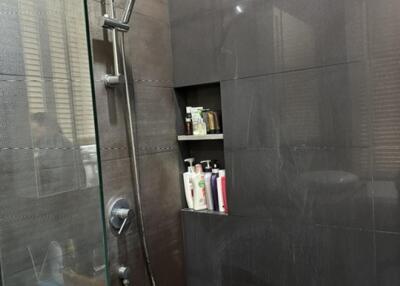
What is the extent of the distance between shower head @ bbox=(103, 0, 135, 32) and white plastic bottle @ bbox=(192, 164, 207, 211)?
85cm

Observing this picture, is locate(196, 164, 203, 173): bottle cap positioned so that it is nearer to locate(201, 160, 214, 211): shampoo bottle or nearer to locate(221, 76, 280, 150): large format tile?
locate(201, 160, 214, 211): shampoo bottle

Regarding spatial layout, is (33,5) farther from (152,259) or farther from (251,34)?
(152,259)

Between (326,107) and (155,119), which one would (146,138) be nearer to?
(155,119)

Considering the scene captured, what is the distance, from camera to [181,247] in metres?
2.04

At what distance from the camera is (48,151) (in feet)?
3.97

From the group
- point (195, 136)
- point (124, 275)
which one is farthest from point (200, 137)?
point (124, 275)

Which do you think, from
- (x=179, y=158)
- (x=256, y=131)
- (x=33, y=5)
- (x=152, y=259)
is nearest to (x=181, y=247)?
(x=152, y=259)

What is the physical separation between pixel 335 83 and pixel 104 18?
40.4 inches

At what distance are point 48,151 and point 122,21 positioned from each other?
0.71 meters

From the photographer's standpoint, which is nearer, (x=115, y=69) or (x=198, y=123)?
(x=115, y=69)

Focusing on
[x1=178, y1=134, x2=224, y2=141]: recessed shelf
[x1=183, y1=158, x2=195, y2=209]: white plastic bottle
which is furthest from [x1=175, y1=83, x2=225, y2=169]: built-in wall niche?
[x1=183, y1=158, x2=195, y2=209]: white plastic bottle

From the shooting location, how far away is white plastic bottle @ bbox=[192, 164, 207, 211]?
1.96 meters

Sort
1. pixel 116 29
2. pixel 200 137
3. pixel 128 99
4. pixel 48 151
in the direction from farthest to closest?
1. pixel 200 137
2. pixel 128 99
3. pixel 116 29
4. pixel 48 151

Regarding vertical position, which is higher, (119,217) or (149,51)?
(149,51)
